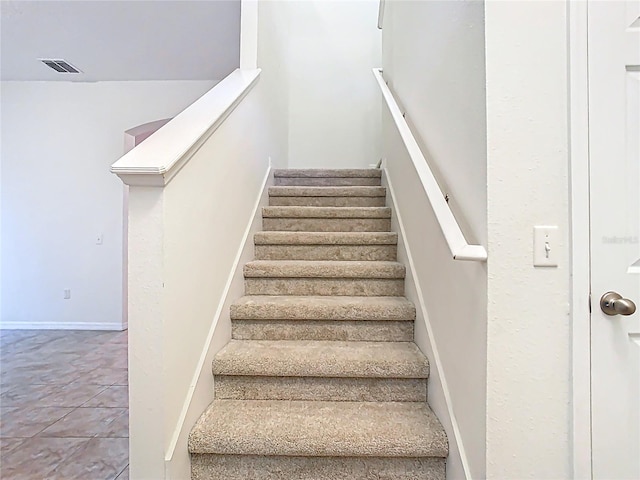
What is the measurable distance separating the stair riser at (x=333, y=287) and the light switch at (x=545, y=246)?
40.5 inches

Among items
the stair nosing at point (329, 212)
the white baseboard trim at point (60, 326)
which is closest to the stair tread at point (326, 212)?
the stair nosing at point (329, 212)

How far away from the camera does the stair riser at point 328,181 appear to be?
3.17 metres

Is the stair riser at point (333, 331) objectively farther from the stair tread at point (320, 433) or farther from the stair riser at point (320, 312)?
the stair tread at point (320, 433)

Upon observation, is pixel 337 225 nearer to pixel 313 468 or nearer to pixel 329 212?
pixel 329 212

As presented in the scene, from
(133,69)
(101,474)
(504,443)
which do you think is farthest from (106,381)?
(133,69)

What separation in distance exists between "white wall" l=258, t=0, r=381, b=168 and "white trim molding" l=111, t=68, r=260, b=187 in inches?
94.4

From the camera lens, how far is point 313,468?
1.26 m

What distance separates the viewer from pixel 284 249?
2.29 meters

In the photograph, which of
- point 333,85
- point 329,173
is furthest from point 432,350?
point 333,85

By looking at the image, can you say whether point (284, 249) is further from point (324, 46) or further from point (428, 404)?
point (324, 46)

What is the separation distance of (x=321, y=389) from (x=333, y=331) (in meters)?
0.31

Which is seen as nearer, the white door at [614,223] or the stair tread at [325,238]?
the white door at [614,223]

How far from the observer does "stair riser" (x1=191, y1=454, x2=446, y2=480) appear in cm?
125

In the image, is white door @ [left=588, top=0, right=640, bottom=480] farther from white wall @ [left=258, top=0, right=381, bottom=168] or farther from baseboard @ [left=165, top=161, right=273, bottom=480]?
white wall @ [left=258, top=0, right=381, bottom=168]
